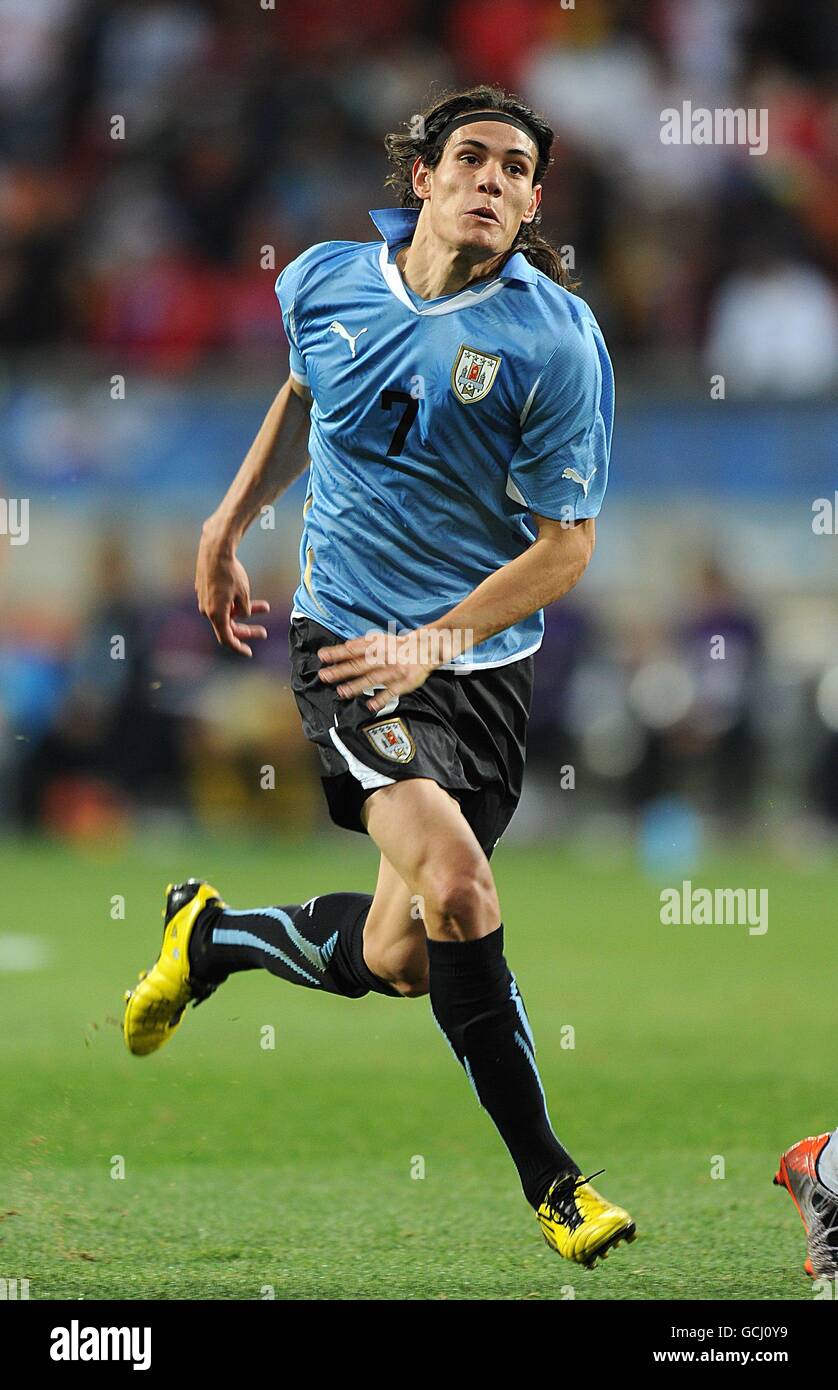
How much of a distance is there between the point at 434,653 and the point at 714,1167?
66.5 inches

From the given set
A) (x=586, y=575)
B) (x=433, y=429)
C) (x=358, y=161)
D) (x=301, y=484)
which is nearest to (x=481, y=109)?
(x=433, y=429)

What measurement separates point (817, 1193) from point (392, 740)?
1.28 meters

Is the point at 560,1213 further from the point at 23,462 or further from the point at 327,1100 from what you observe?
the point at 23,462

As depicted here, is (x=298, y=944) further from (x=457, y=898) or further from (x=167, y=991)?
(x=457, y=898)

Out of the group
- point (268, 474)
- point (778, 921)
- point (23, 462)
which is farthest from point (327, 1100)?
point (23, 462)

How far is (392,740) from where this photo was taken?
4238 millimetres

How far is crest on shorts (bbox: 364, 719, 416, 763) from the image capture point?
422cm

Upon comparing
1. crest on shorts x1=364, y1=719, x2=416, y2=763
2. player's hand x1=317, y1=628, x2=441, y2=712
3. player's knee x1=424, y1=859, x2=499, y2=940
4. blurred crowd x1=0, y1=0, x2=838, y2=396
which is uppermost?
blurred crowd x1=0, y1=0, x2=838, y2=396

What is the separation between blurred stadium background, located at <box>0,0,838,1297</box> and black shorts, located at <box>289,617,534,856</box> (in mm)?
5389

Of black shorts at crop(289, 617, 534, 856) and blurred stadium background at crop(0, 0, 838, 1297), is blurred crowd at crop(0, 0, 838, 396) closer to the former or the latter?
blurred stadium background at crop(0, 0, 838, 1297)

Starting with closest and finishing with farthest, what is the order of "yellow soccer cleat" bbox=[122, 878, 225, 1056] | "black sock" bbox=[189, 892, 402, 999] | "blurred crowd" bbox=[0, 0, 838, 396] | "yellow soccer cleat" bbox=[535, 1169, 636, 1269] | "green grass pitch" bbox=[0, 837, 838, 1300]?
"yellow soccer cleat" bbox=[535, 1169, 636, 1269], "green grass pitch" bbox=[0, 837, 838, 1300], "black sock" bbox=[189, 892, 402, 999], "yellow soccer cleat" bbox=[122, 878, 225, 1056], "blurred crowd" bbox=[0, 0, 838, 396]

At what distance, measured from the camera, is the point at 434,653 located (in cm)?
409

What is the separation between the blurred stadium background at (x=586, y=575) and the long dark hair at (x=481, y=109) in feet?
18.3

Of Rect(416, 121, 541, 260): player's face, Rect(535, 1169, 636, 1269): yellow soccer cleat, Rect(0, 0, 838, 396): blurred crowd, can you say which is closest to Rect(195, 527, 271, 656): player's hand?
Rect(416, 121, 541, 260): player's face
